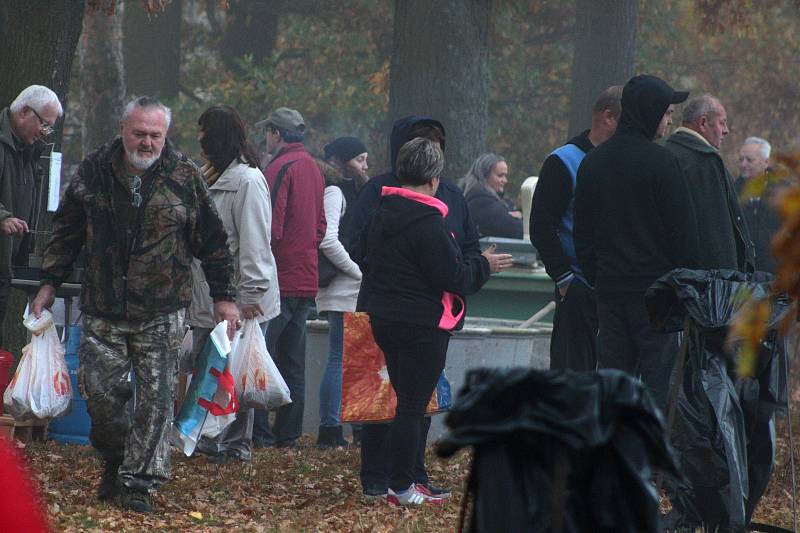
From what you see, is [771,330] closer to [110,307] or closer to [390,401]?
[390,401]

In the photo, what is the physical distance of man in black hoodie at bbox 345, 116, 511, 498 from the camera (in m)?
7.89

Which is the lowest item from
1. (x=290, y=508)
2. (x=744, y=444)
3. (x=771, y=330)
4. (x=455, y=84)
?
(x=290, y=508)

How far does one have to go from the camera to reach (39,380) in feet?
24.8

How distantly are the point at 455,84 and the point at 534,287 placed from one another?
286cm

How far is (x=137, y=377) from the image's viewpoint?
23.7 feet

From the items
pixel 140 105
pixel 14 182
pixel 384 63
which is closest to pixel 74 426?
pixel 14 182

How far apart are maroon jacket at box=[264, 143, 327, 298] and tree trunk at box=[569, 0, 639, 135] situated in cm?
898

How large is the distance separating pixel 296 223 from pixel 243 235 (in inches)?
43.1

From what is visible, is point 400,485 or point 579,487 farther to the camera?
point 400,485

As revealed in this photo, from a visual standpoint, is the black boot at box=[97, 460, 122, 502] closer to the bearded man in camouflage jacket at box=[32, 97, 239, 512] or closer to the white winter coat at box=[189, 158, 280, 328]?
the bearded man in camouflage jacket at box=[32, 97, 239, 512]

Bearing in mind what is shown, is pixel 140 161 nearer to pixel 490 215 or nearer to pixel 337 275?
pixel 337 275

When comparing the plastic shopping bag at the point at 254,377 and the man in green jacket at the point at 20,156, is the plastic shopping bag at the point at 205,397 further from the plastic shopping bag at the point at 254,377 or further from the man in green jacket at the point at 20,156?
the man in green jacket at the point at 20,156

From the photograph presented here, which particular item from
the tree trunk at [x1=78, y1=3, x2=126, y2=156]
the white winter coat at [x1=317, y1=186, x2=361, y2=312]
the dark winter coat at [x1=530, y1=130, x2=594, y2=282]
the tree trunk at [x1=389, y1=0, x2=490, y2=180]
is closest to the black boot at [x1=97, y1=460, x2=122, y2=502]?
the dark winter coat at [x1=530, y1=130, x2=594, y2=282]

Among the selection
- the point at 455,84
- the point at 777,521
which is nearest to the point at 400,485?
the point at 777,521
